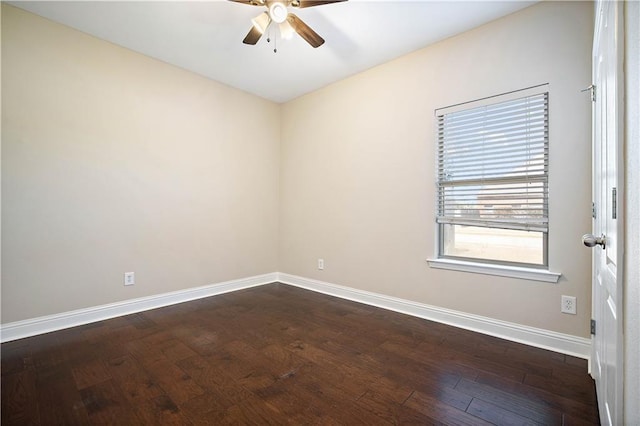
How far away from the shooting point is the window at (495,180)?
91.0 inches

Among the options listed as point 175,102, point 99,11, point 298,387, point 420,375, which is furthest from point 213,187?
point 420,375

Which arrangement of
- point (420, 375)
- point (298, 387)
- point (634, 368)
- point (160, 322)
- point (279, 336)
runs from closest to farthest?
point (634, 368), point (298, 387), point (420, 375), point (279, 336), point (160, 322)

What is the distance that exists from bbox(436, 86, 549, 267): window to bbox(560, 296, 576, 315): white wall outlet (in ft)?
0.97

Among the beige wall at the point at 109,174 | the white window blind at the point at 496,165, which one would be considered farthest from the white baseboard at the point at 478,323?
the beige wall at the point at 109,174

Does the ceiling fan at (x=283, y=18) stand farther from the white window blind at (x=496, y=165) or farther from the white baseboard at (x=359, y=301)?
the white baseboard at (x=359, y=301)

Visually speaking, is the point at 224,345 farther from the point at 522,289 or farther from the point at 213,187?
the point at 522,289

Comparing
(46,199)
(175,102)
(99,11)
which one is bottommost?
(46,199)

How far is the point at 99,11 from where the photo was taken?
95.0 inches

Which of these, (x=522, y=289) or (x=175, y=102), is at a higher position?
(x=175, y=102)

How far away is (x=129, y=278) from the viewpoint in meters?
2.98

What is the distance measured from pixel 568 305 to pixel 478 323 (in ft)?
2.20

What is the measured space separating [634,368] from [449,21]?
2750mm

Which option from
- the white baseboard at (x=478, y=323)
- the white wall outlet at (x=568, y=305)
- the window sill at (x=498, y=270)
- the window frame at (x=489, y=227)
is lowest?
the white baseboard at (x=478, y=323)

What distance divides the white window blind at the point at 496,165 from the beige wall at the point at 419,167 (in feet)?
0.32
